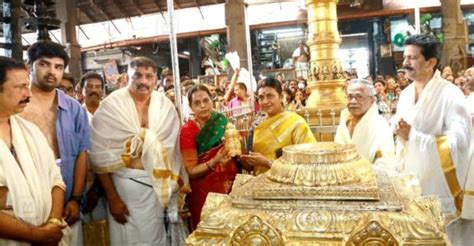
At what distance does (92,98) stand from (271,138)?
161 centimetres

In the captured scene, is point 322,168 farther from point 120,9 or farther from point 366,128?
point 120,9

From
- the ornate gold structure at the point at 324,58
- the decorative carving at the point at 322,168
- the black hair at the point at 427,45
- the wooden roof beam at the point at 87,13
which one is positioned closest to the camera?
the decorative carving at the point at 322,168

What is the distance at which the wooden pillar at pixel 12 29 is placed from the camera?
3141mm

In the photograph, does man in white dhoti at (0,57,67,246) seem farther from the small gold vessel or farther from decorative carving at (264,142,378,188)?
decorative carving at (264,142,378,188)

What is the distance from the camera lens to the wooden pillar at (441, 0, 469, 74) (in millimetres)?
11727

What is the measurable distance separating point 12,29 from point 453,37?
11.6m

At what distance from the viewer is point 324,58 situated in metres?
5.61

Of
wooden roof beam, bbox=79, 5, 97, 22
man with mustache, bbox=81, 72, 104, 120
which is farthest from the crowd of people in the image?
wooden roof beam, bbox=79, 5, 97, 22

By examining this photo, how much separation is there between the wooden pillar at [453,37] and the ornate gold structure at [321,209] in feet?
37.1

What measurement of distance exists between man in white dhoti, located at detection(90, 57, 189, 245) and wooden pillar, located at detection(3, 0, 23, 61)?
0.86 meters

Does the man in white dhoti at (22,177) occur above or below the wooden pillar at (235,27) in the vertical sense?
below

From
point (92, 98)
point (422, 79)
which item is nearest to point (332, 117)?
point (422, 79)

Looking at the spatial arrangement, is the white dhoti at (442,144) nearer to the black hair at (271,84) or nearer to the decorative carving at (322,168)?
the black hair at (271,84)

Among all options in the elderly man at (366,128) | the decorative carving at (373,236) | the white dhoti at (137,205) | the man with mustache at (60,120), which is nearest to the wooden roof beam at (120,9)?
the man with mustache at (60,120)
